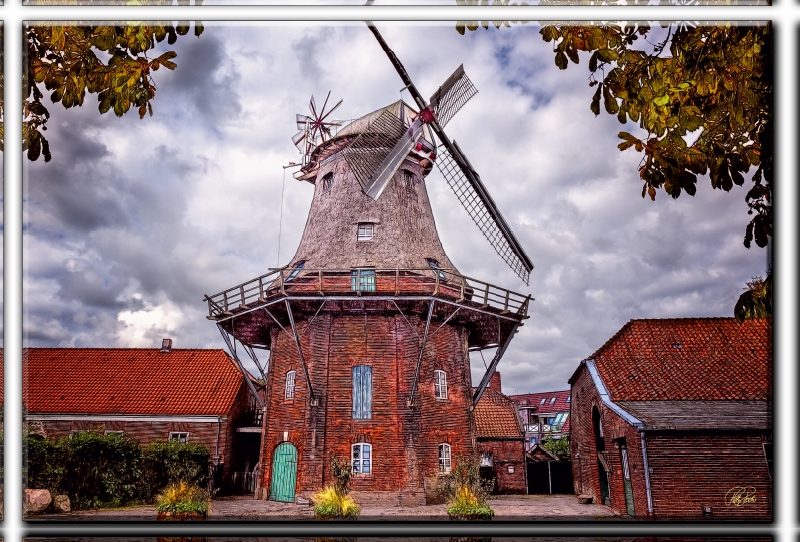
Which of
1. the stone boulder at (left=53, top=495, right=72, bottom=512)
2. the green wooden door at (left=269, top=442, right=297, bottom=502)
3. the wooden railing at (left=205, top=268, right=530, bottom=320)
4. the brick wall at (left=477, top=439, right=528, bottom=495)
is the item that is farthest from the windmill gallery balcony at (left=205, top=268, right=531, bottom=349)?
the stone boulder at (left=53, top=495, right=72, bottom=512)

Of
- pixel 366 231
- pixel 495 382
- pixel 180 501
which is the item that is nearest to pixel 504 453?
pixel 495 382

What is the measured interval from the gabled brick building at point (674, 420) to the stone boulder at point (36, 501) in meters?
5.68

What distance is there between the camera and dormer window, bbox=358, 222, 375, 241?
1278 cm

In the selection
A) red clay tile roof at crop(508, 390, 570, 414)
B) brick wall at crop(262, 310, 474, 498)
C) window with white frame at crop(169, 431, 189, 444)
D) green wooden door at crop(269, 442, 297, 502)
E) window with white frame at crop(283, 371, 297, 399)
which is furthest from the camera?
window with white frame at crop(283, 371, 297, 399)

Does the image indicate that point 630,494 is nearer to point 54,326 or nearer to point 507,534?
point 507,534

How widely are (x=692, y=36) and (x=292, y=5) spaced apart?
2928 mm

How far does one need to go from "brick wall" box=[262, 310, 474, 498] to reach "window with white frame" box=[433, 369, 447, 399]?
119 mm

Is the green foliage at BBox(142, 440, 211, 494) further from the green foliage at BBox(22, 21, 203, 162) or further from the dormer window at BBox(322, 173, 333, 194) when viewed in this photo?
the dormer window at BBox(322, 173, 333, 194)

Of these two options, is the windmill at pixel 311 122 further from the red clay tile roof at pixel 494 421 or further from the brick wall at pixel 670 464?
the red clay tile roof at pixel 494 421

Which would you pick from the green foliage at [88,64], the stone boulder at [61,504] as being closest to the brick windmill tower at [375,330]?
the stone boulder at [61,504]

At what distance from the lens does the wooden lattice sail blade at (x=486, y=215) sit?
25.7 feet

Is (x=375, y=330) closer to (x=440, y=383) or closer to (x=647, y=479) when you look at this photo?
(x=440, y=383)

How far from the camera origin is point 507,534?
4.00 m

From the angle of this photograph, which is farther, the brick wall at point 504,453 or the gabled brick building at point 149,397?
the brick wall at point 504,453
